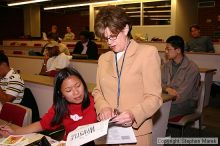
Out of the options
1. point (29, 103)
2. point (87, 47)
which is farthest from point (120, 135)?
point (87, 47)

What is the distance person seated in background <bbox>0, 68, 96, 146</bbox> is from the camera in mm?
1779

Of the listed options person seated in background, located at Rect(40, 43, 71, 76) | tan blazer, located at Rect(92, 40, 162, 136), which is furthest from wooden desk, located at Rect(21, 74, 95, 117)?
tan blazer, located at Rect(92, 40, 162, 136)

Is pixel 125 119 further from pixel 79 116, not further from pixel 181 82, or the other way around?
pixel 181 82

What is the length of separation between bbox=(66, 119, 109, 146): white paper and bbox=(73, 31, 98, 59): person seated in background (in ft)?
16.4

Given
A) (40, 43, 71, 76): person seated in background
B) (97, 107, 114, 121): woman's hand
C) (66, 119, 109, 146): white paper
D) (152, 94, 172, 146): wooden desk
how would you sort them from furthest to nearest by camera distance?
(40, 43, 71, 76): person seated in background
(152, 94, 172, 146): wooden desk
(97, 107, 114, 121): woman's hand
(66, 119, 109, 146): white paper

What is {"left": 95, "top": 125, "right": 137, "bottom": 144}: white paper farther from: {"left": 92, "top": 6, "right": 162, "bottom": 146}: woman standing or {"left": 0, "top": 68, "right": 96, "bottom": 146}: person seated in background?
{"left": 0, "top": 68, "right": 96, "bottom": 146}: person seated in background

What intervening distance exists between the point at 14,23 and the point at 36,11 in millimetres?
1454

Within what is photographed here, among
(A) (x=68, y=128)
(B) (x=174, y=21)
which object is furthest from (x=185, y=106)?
(B) (x=174, y=21)

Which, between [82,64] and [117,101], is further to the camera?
[82,64]

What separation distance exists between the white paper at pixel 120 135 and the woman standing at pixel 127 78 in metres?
0.05

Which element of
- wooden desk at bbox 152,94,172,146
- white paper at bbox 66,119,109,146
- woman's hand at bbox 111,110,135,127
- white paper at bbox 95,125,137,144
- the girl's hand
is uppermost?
woman's hand at bbox 111,110,135,127

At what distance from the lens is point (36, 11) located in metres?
15.7

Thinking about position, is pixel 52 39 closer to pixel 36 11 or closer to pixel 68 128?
pixel 68 128

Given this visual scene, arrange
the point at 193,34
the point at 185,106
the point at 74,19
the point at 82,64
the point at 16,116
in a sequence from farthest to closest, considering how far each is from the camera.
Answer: the point at 74,19 → the point at 193,34 → the point at 82,64 → the point at 185,106 → the point at 16,116
